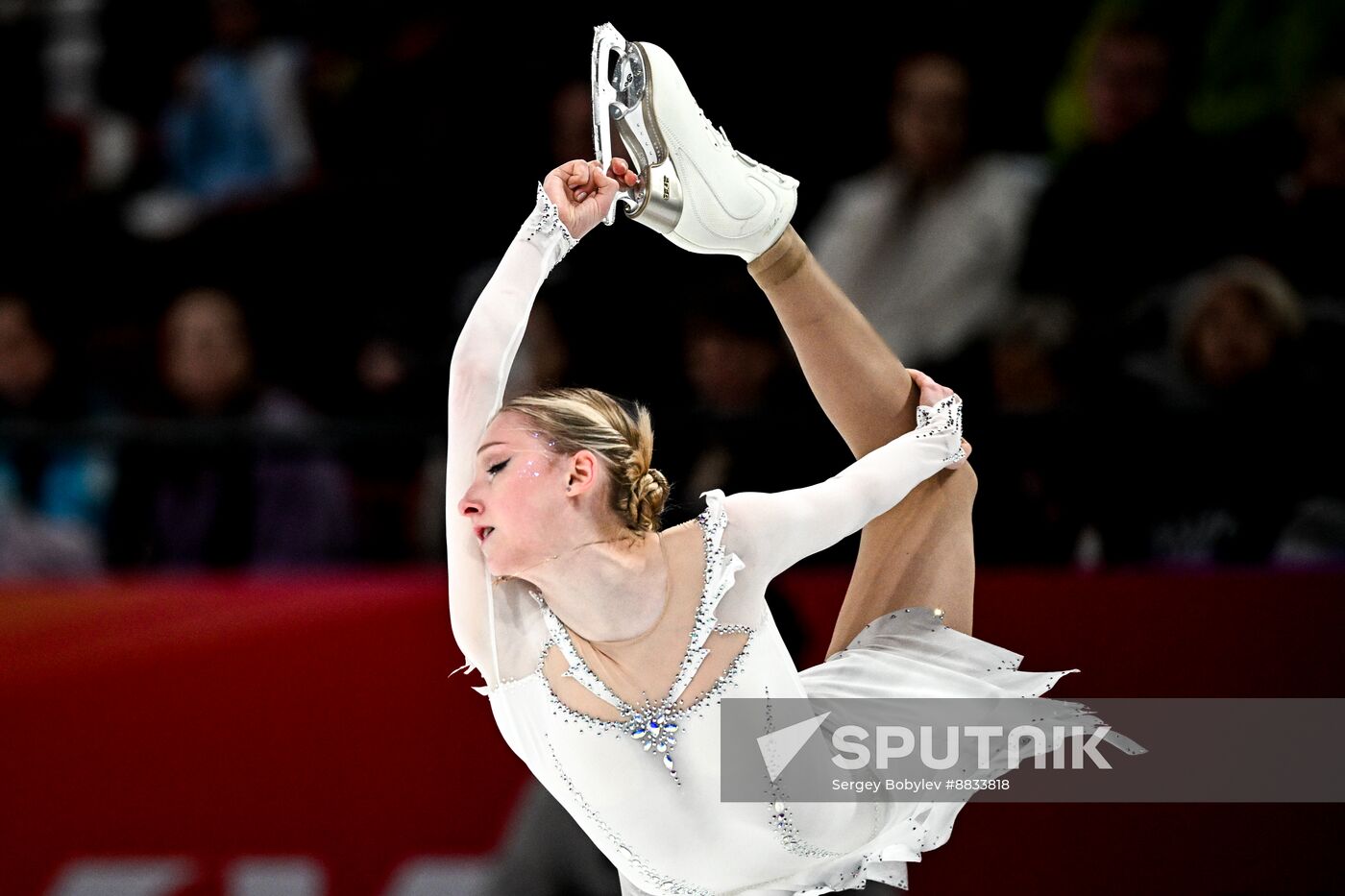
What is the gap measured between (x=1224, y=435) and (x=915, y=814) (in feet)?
4.26

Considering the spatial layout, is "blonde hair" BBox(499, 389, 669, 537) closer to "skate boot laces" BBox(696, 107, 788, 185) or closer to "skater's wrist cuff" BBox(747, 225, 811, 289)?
"skater's wrist cuff" BBox(747, 225, 811, 289)

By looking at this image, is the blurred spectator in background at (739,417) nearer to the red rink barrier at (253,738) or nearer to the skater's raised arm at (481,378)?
the red rink barrier at (253,738)

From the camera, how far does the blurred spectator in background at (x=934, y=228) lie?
4148mm

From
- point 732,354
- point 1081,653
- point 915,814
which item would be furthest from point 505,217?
point 915,814

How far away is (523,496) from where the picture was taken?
2.07m

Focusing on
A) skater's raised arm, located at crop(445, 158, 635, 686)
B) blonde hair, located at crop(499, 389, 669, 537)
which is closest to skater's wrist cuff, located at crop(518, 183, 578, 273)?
skater's raised arm, located at crop(445, 158, 635, 686)

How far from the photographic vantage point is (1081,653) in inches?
130

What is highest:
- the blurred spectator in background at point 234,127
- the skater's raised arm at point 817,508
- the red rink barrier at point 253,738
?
the blurred spectator in background at point 234,127

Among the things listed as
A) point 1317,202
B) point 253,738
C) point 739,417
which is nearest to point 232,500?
point 253,738

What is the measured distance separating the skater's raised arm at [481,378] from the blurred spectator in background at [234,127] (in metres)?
3.67

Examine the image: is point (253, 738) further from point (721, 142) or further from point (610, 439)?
point (721, 142)

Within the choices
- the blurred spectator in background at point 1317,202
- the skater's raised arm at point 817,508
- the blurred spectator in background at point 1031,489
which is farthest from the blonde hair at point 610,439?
the blurred spectator in background at point 1317,202

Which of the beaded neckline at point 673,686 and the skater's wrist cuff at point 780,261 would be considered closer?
the beaded neckline at point 673,686

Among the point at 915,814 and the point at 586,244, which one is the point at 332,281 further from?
the point at 915,814
